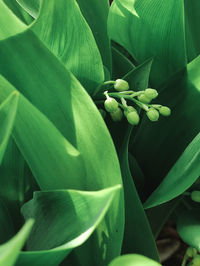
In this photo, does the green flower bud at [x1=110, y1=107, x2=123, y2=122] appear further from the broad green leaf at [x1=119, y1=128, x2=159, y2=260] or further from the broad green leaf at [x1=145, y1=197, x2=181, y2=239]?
the broad green leaf at [x1=145, y1=197, x2=181, y2=239]

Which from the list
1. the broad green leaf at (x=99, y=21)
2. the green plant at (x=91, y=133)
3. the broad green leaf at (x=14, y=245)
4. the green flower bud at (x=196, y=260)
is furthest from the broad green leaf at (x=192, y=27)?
the broad green leaf at (x=14, y=245)

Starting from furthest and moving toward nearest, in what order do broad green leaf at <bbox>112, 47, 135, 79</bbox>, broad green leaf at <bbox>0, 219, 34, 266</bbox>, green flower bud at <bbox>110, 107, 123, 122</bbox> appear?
broad green leaf at <bbox>112, 47, 135, 79</bbox> → green flower bud at <bbox>110, 107, 123, 122</bbox> → broad green leaf at <bbox>0, 219, 34, 266</bbox>

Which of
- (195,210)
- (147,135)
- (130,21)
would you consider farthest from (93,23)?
(195,210)

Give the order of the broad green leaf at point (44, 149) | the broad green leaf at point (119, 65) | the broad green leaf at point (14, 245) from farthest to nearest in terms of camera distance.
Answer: the broad green leaf at point (119, 65) < the broad green leaf at point (44, 149) < the broad green leaf at point (14, 245)

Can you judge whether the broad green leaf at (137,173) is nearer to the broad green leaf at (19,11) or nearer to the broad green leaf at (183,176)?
the broad green leaf at (183,176)

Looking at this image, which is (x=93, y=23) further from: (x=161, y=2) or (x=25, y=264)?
(x=25, y=264)

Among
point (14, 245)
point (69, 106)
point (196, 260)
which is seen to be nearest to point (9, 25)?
point (69, 106)

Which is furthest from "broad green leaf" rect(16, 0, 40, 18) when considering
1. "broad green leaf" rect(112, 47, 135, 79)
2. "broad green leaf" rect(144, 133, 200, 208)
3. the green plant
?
"broad green leaf" rect(144, 133, 200, 208)
